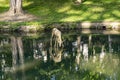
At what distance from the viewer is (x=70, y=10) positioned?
49531 mm

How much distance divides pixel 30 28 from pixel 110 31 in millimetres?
9066

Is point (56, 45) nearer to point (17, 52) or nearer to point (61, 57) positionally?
point (61, 57)

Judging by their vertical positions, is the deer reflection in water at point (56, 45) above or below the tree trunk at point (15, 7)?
below

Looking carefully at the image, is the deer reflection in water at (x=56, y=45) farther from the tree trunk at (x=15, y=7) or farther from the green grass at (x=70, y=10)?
the tree trunk at (x=15, y=7)

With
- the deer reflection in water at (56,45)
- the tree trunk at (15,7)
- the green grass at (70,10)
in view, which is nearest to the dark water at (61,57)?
the deer reflection in water at (56,45)

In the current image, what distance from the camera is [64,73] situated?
96.5 feet

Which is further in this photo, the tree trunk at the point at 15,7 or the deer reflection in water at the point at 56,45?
the tree trunk at the point at 15,7

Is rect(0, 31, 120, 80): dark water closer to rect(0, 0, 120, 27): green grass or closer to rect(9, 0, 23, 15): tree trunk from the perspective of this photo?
rect(0, 0, 120, 27): green grass

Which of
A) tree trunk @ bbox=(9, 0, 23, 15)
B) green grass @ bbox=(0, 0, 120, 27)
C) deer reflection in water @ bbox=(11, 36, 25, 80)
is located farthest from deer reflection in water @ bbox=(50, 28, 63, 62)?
tree trunk @ bbox=(9, 0, 23, 15)

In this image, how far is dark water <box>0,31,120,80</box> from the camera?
94.5 feet

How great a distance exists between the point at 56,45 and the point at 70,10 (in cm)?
1303

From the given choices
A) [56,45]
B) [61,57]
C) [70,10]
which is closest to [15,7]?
[70,10]

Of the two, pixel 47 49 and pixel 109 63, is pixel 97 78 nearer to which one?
pixel 109 63

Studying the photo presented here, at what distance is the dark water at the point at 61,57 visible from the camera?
28.8 m
